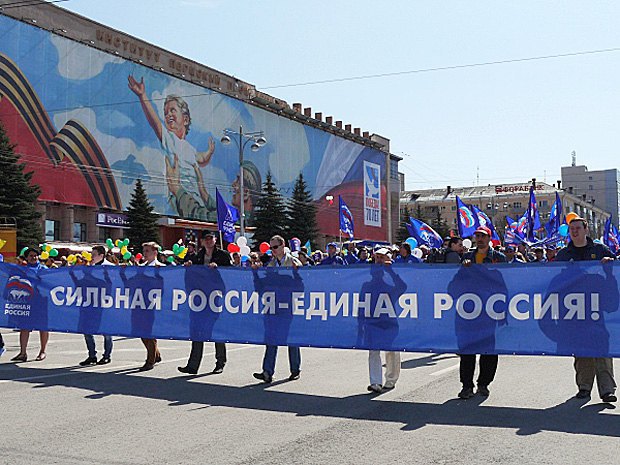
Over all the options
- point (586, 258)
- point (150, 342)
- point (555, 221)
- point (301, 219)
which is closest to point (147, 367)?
point (150, 342)

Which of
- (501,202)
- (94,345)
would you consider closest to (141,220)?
(94,345)

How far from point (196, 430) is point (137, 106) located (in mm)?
57177

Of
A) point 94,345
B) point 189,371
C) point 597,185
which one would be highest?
point 597,185

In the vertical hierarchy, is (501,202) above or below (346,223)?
above

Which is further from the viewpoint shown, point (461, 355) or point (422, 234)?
point (422, 234)

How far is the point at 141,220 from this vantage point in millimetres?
55844

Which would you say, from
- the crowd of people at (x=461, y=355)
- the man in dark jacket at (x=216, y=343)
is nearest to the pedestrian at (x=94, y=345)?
the crowd of people at (x=461, y=355)

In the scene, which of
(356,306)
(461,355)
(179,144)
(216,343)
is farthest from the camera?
(179,144)

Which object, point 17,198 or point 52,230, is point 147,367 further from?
point 52,230

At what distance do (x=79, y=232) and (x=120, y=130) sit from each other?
8.71 m

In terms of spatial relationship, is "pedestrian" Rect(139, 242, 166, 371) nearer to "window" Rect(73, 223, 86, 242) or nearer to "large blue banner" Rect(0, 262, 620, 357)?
"large blue banner" Rect(0, 262, 620, 357)

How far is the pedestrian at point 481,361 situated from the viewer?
8.61 m

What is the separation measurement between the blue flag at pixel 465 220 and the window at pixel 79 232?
125 ft

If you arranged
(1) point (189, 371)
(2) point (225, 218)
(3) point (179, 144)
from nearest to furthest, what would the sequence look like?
1. (1) point (189, 371)
2. (2) point (225, 218)
3. (3) point (179, 144)
